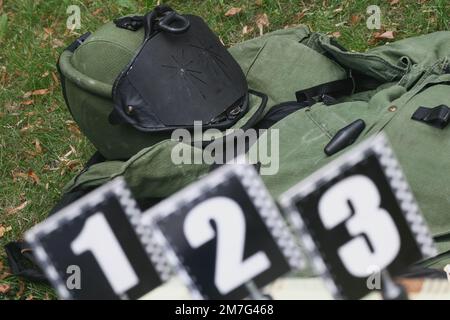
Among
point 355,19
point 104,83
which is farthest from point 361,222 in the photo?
point 355,19

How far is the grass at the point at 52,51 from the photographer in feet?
7.76

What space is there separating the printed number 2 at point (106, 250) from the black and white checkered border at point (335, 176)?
0.22 meters

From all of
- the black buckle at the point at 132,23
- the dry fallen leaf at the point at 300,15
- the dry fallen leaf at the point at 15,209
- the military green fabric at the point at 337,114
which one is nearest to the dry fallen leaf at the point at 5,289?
the dry fallen leaf at the point at 15,209

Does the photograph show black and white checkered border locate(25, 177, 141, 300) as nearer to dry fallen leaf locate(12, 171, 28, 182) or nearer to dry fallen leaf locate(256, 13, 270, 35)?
dry fallen leaf locate(12, 171, 28, 182)

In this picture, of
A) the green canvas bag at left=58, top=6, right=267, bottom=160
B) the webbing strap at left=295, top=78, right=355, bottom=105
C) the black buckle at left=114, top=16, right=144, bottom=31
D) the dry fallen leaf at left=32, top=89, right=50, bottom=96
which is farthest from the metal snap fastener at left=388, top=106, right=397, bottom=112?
the dry fallen leaf at left=32, top=89, right=50, bottom=96

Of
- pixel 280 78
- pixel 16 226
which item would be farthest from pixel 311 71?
pixel 16 226

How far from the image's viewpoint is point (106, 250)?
816mm

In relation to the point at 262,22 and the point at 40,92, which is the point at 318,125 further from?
the point at 40,92

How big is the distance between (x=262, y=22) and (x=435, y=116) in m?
1.29

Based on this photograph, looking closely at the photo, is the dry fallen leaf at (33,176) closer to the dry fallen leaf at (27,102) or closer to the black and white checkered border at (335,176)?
the dry fallen leaf at (27,102)

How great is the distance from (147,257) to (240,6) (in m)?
2.17

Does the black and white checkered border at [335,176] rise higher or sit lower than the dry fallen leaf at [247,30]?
higher

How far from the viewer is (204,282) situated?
0.82 meters
